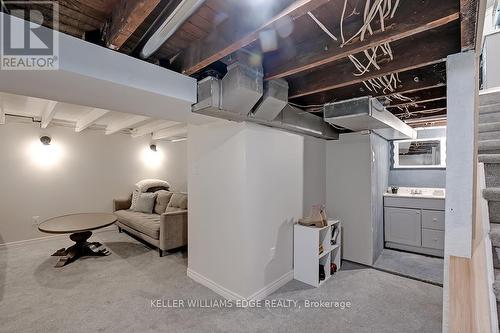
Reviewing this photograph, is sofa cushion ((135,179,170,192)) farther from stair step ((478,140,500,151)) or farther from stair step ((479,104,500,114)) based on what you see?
stair step ((479,104,500,114))

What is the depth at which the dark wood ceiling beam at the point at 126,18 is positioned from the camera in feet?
3.52

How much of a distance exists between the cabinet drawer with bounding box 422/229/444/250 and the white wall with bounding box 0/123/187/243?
471cm

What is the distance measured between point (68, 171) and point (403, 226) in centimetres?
615

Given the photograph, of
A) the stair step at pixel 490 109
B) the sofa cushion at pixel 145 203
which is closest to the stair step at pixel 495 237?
the stair step at pixel 490 109

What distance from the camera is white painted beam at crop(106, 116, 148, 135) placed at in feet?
12.4

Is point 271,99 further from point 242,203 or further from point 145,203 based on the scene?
point 145,203

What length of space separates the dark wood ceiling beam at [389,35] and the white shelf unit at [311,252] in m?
1.87

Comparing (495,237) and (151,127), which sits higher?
(151,127)

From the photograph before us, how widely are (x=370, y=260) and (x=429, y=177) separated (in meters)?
2.05

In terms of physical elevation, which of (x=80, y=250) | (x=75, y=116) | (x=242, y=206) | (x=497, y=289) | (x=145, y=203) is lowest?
(x=80, y=250)

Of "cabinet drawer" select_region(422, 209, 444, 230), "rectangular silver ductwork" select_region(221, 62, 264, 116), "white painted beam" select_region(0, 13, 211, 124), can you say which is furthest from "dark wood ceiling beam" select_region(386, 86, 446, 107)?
"white painted beam" select_region(0, 13, 211, 124)

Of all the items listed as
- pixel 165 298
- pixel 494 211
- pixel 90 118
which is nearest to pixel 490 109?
pixel 494 211

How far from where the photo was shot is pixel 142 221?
4.07m

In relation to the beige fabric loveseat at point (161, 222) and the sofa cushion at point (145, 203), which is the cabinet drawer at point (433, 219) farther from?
the sofa cushion at point (145, 203)
